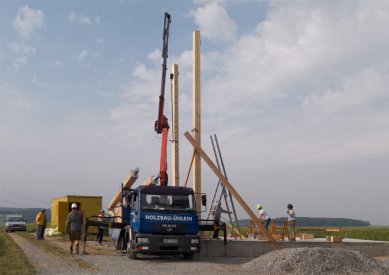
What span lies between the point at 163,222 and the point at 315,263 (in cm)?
479

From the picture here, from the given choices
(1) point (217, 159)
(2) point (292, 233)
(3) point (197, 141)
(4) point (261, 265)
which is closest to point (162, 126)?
(3) point (197, 141)

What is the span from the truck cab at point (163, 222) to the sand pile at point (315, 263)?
7.70ft

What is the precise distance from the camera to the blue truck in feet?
51.2

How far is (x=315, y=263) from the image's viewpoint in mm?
13523

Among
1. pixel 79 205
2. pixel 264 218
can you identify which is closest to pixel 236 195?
pixel 264 218

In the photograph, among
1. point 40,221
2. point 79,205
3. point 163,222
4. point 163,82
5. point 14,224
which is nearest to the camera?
point 163,222

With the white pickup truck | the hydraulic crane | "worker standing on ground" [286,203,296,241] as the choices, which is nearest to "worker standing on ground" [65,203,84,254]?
the hydraulic crane

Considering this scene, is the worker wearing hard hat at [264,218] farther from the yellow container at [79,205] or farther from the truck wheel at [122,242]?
the yellow container at [79,205]

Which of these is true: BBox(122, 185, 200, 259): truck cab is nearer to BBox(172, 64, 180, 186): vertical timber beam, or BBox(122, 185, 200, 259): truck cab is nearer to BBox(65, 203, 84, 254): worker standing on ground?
BBox(65, 203, 84, 254): worker standing on ground

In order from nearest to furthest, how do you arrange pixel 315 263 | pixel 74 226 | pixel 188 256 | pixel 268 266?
pixel 315 263, pixel 268 266, pixel 188 256, pixel 74 226

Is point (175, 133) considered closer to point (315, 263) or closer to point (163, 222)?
point (163, 222)

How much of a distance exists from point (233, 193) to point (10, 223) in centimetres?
2776

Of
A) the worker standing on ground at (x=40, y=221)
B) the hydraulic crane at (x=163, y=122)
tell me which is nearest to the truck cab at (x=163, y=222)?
the hydraulic crane at (x=163, y=122)

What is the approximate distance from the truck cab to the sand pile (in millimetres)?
2346
